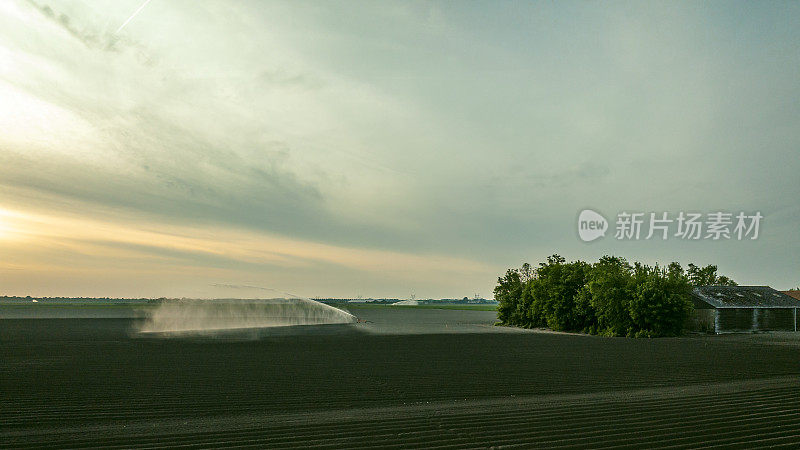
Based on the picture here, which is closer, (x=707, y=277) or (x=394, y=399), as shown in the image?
(x=394, y=399)

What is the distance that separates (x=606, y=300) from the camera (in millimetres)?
56156

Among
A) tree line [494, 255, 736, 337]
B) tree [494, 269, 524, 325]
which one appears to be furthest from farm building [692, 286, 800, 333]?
tree [494, 269, 524, 325]

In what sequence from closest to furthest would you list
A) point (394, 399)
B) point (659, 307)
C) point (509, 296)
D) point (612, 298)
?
point (394, 399) → point (659, 307) → point (612, 298) → point (509, 296)

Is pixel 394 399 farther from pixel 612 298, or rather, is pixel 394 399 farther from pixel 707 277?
pixel 707 277

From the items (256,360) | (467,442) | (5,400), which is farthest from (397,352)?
(467,442)

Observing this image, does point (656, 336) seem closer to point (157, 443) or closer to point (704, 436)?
point (704, 436)

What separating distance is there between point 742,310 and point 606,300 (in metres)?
15.1

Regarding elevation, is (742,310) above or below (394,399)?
above

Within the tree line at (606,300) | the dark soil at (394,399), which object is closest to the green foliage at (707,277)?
the tree line at (606,300)

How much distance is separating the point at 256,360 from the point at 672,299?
40913 millimetres

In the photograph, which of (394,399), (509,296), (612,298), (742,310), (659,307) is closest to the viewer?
(394,399)

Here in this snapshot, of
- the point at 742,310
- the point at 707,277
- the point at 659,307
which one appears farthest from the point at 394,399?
the point at 707,277

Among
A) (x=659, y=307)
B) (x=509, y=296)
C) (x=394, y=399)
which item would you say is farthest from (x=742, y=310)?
(x=394, y=399)

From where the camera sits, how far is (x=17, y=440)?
1121cm
